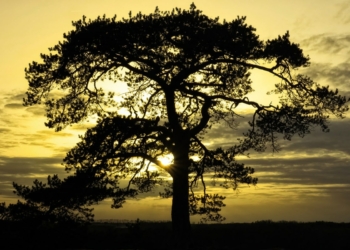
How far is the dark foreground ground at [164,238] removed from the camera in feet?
73.3

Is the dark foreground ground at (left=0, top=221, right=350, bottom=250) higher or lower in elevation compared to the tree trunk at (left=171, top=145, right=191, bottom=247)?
lower

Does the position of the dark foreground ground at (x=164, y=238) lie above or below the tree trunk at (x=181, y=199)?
below

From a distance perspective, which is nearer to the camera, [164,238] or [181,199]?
[181,199]

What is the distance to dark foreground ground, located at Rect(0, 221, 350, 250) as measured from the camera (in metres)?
22.3

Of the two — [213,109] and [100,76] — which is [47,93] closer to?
[100,76]

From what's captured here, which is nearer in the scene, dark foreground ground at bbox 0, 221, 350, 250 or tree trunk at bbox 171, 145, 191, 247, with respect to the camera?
dark foreground ground at bbox 0, 221, 350, 250

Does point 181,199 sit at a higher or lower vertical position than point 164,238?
higher

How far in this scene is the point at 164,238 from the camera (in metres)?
25.8

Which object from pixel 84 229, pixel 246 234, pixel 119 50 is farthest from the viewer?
pixel 246 234

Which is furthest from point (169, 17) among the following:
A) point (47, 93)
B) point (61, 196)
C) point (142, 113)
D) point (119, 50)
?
point (61, 196)

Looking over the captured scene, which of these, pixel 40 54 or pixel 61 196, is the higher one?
pixel 40 54

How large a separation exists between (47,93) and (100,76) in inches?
97.9

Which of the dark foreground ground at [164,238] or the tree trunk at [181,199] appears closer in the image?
the dark foreground ground at [164,238]

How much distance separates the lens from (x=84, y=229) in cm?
2322
